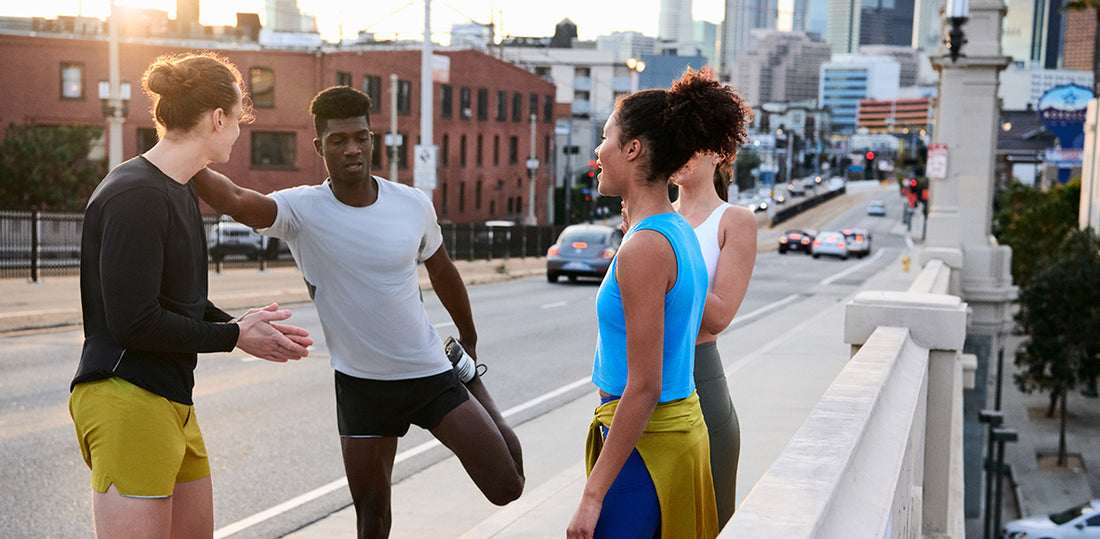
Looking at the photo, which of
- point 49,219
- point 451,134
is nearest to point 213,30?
point 451,134

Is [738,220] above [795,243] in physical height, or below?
above

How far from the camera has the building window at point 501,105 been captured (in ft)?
210

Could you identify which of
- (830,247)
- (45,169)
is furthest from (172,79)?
(830,247)

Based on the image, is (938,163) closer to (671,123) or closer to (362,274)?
(362,274)

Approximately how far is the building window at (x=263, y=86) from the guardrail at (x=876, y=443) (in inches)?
1771

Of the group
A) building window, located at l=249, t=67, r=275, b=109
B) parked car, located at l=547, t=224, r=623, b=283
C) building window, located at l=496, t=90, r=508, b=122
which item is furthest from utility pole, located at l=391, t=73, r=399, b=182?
building window, located at l=496, t=90, r=508, b=122

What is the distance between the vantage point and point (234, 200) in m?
3.65

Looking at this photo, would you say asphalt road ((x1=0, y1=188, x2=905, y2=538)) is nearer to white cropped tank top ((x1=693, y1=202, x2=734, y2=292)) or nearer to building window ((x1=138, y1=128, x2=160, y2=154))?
white cropped tank top ((x1=693, y1=202, x2=734, y2=292))

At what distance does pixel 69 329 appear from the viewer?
47.9 feet

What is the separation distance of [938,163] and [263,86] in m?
36.5

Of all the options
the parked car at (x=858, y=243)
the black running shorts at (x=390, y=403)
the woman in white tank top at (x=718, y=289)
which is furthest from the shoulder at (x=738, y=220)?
the parked car at (x=858, y=243)

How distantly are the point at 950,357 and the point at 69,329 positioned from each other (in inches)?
486

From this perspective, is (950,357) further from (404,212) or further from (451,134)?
(451,134)

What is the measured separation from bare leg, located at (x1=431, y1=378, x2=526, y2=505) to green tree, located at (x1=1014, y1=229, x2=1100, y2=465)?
2948 centimetres
